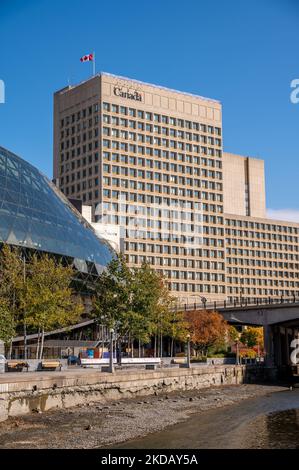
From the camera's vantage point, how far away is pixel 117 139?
580 ft

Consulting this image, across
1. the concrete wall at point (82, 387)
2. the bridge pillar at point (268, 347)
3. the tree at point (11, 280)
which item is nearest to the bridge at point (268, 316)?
the bridge pillar at point (268, 347)

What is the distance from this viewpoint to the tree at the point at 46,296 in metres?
70.2

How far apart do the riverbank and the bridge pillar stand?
135 feet

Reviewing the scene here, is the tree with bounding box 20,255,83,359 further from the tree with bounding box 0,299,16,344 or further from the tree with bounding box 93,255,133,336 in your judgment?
the tree with bounding box 0,299,16,344

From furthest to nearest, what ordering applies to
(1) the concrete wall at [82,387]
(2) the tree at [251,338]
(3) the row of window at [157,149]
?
(3) the row of window at [157,149] < (2) the tree at [251,338] < (1) the concrete wall at [82,387]

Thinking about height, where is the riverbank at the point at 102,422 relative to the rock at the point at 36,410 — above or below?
below

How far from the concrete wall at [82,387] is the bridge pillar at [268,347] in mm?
27970

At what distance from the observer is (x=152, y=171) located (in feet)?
596

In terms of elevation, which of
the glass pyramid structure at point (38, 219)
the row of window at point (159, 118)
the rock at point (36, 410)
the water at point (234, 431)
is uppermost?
the row of window at point (159, 118)

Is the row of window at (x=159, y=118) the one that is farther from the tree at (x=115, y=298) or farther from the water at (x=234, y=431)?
the water at (x=234, y=431)

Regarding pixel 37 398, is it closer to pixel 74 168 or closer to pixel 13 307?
pixel 13 307

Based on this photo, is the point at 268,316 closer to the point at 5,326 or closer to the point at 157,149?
the point at 5,326
